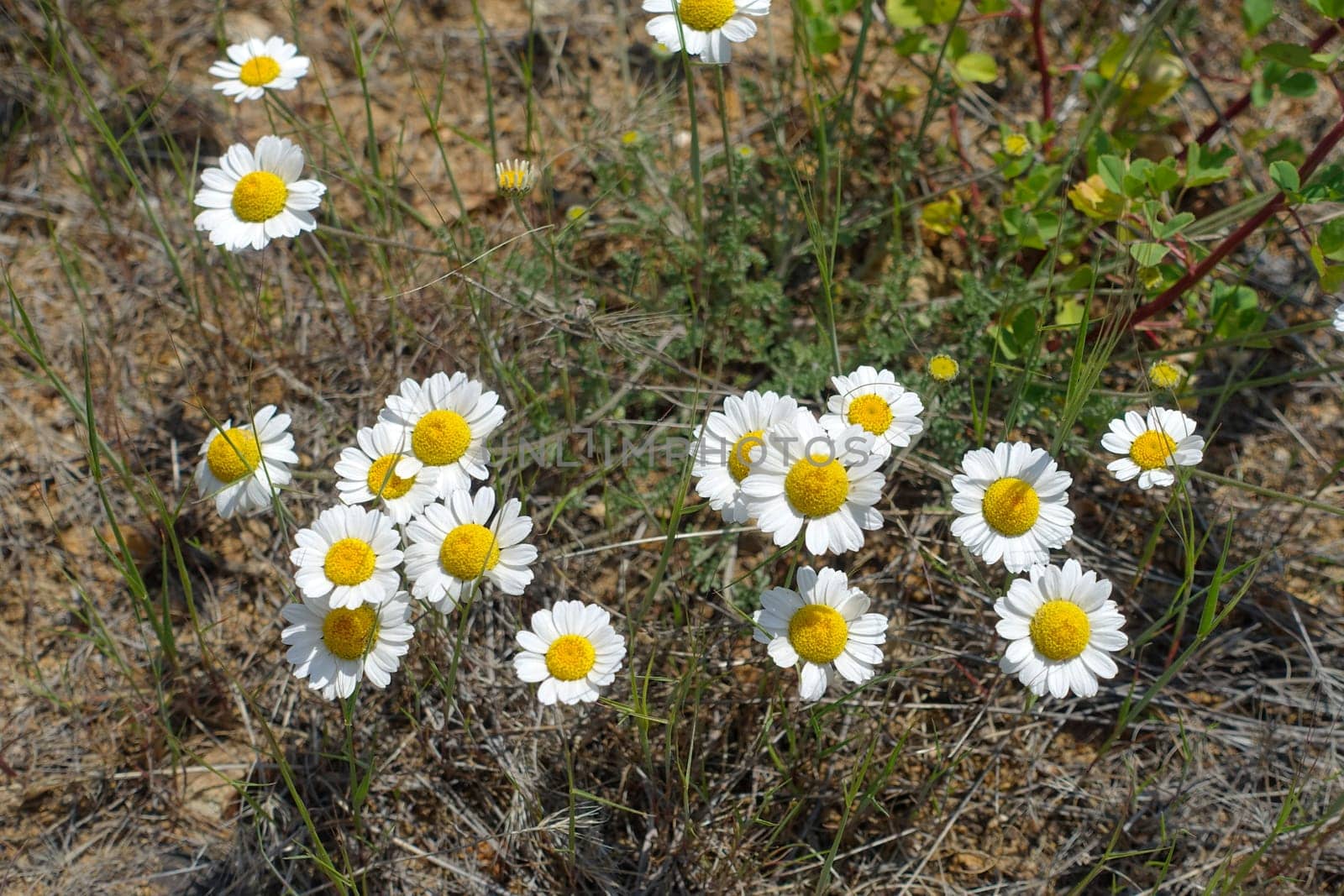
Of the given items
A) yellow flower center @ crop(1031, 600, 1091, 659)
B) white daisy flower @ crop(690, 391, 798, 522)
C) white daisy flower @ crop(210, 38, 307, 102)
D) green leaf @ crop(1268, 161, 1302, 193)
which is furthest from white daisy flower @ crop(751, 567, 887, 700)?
white daisy flower @ crop(210, 38, 307, 102)

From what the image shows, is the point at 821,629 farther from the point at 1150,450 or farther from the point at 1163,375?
the point at 1163,375

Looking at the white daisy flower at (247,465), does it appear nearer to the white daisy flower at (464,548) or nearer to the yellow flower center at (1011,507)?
the white daisy flower at (464,548)

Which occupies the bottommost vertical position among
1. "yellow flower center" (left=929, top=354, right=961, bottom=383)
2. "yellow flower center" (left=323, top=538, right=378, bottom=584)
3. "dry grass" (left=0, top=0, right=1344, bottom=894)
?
"dry grass" (left=0, top=0, right=1344, bottom=894)

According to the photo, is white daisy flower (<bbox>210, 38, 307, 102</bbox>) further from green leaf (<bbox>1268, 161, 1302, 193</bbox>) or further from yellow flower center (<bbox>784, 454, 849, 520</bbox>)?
green leaf (<bbox>1268, 161, 1302, 193</bbox>)

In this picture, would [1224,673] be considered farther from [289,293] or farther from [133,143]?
[133,143]

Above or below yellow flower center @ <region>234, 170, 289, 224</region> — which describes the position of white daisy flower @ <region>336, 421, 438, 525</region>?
below
